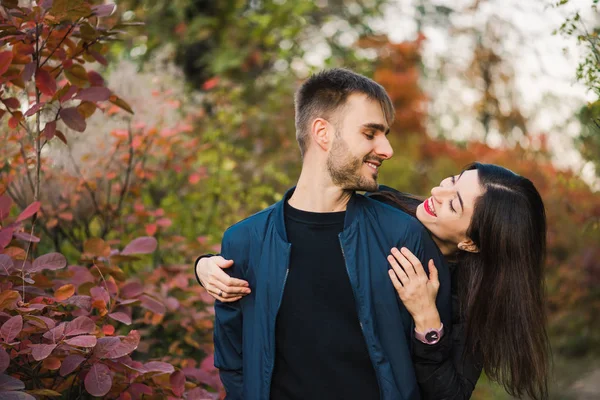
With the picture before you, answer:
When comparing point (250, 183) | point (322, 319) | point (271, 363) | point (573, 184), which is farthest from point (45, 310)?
point (250, 183)

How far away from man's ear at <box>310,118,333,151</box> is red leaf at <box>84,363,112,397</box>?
1229 millimetres

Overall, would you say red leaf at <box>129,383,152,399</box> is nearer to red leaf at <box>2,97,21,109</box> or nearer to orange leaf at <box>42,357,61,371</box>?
orange leaf at <box>42,357,61,371</box>

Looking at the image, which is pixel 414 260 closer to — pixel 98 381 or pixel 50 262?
pixel 98 381

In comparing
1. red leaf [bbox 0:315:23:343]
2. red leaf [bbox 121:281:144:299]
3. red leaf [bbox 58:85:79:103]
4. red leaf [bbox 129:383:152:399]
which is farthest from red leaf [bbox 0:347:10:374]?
red leaf [bbox 58:85:79:103]

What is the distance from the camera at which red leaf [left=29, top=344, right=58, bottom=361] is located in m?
2.22

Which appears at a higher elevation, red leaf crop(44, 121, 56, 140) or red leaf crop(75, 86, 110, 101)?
red leaf crop(75, 86, 110, 101)

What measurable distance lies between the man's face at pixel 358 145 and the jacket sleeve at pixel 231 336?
53 cm

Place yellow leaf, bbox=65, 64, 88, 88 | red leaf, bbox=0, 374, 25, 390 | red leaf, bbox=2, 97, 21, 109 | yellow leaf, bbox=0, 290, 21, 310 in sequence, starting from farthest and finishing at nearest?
yellow leaf, bbox=65, 64, 88, 88
red leaf, bbox=2, 97, 21, 109
yellow leaf, bbox=0, 290, 21, 310
red leaf, bbox=0, 374, 25, 390

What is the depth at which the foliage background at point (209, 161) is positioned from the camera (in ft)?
13.6

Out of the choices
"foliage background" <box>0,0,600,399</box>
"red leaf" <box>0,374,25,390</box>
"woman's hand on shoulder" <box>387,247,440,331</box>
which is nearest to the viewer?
"red leaf" <box>0,374,25,390</box>

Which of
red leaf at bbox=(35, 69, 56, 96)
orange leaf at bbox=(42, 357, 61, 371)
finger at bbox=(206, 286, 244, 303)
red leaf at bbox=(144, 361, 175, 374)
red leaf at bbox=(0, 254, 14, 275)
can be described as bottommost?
red leaf at bbox=(144, 361, 175, 374)

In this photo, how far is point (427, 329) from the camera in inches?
98.3

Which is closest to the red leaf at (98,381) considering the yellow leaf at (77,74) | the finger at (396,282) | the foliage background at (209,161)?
the foliage background at (209,161)

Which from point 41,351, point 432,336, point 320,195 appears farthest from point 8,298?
point 432,336
